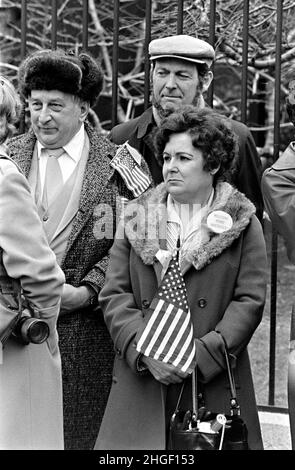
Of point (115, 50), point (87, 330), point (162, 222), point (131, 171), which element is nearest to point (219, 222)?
point (162, 222)

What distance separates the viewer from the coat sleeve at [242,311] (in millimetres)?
4070

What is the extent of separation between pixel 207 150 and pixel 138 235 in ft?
1.51

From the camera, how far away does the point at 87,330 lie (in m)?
4.62

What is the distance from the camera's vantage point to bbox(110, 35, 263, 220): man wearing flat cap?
4.81 m

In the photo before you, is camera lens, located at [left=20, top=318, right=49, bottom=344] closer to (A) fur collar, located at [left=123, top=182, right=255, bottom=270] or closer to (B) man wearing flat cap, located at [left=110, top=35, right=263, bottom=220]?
(A) fur collar, located at [left=123, top=182, right=255, bottom=270]

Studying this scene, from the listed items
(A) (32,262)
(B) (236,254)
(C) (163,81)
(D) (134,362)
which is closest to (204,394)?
(D) (134,362)

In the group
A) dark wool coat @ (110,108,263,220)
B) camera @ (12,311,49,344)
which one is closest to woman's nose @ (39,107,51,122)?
dark wool coat @ (110,108,263,220)

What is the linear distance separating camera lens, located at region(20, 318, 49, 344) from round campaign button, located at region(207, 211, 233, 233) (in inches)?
35.0

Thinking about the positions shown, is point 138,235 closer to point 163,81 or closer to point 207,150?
point 207,150

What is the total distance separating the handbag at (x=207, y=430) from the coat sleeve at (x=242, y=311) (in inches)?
5.0

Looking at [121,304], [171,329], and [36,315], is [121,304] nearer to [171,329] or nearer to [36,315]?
[171,329]

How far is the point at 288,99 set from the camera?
4191 mm

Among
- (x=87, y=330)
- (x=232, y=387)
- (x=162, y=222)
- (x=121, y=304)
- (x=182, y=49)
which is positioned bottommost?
(x=87, y=330)

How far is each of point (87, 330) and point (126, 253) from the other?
47cm
